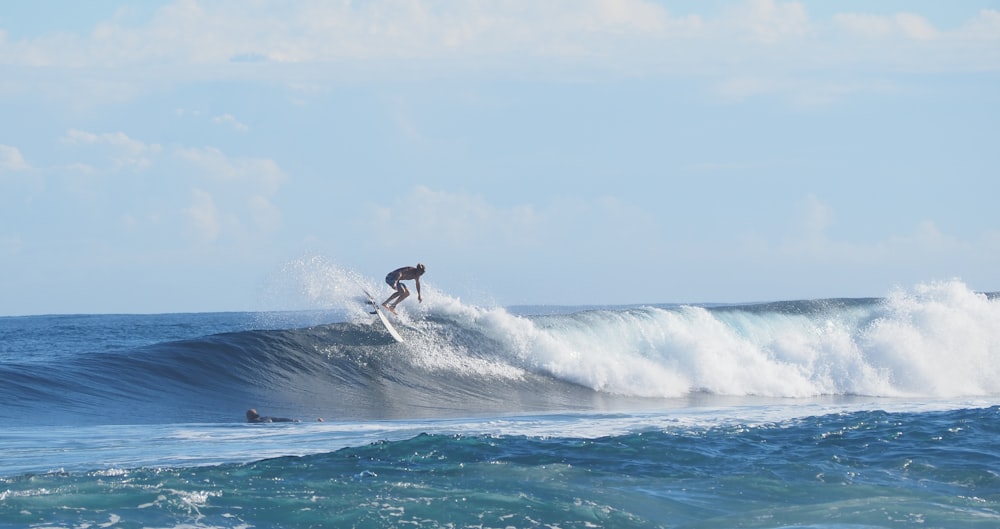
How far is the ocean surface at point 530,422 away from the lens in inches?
350

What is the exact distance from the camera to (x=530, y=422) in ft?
50.1

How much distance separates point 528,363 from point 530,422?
25.6 feet

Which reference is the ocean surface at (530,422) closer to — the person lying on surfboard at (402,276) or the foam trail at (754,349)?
the foam trail at (754,349)

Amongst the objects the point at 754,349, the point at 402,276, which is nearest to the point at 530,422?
the point at 402,276

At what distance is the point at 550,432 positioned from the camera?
1376cm

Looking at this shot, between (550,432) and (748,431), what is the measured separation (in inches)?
100

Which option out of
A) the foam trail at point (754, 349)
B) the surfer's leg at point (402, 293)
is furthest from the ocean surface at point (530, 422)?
the surfer's leg at point (402, 293)

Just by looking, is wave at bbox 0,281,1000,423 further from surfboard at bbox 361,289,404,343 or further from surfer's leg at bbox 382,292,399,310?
surfer's leg at bbox 382,292,399,310

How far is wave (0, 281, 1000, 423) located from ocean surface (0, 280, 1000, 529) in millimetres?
69

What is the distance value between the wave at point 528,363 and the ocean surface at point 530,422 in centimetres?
7

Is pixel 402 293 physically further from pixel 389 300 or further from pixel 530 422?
pixel 530 422

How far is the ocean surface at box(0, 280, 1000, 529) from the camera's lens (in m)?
8.90

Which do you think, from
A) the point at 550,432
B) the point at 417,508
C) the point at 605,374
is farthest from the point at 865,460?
the point at 605,374

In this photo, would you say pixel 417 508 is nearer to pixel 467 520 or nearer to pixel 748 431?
pixel 467 520
